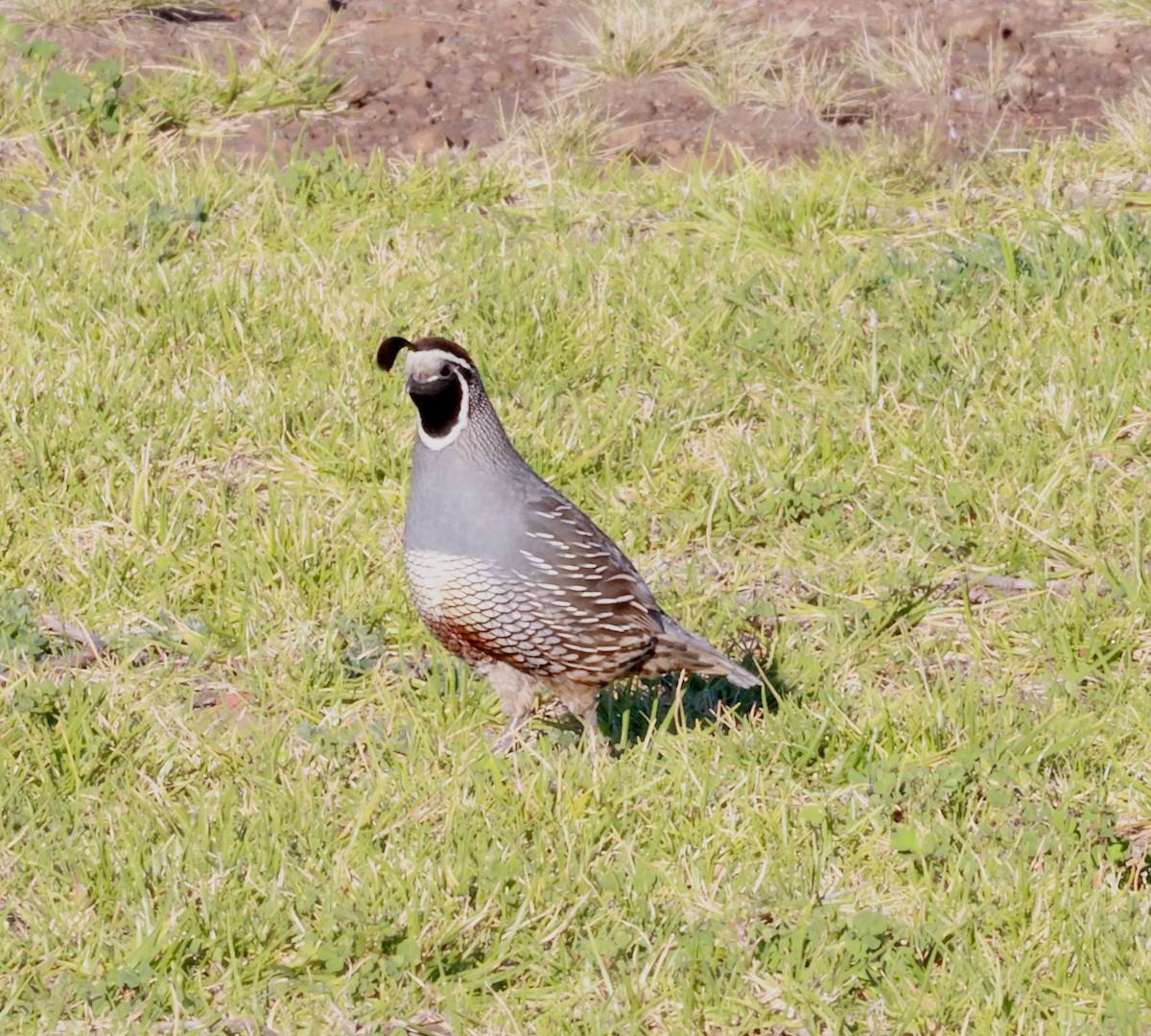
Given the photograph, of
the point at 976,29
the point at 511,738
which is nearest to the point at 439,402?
the point at 511,738

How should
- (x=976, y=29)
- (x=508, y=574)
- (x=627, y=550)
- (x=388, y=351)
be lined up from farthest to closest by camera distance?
1. (x=976, y=29)
2. (x=627, y=550)
3. (x=388, y=351)
4. (x=508, y=574)

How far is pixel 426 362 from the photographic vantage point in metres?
4.42

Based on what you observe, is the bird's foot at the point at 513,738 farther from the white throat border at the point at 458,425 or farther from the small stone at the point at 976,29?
the small stone at the point at 976,29

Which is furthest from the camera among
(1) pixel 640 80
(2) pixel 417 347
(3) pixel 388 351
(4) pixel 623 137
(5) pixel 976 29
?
(5) pixel 976 29

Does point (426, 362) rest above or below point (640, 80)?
below

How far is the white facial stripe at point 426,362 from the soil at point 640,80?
3162 mm

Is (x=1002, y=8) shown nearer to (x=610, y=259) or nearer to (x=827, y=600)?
(x=610, y=259)

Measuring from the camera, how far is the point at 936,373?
6.02 meters

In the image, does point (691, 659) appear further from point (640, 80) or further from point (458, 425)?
point (640, 80)

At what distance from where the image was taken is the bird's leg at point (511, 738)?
4.50 metres

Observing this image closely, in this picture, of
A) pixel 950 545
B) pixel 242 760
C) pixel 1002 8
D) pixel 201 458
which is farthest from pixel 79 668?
pixel 1002 8

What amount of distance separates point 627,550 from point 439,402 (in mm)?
1185

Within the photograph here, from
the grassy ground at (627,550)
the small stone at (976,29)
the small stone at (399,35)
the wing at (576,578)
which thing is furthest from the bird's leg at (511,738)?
the small stone at (976,29)

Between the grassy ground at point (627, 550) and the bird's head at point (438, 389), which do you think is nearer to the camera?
the grassy ground at point (627, 550)
